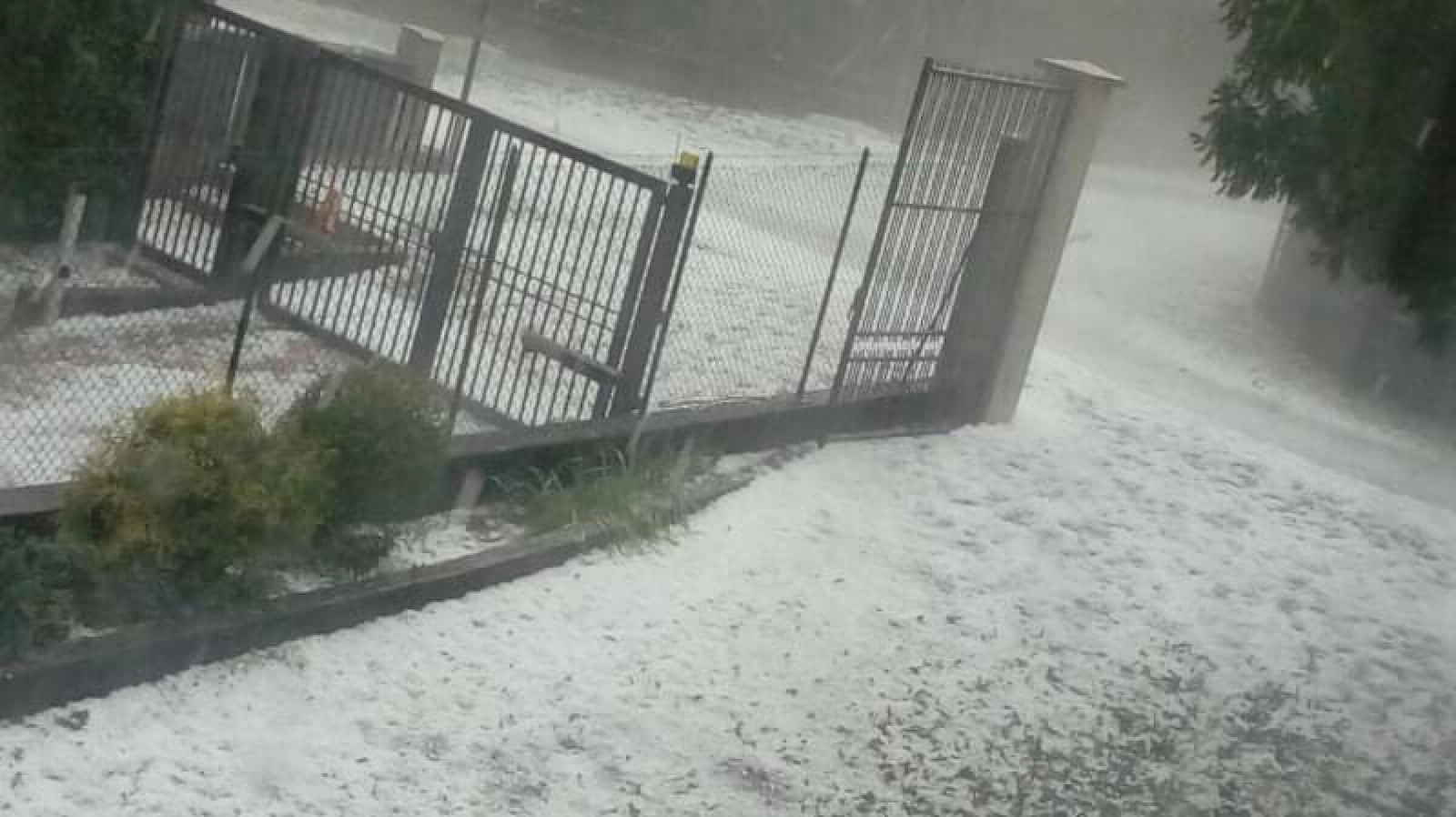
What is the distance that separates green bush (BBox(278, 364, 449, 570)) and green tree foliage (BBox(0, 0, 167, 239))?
11.4 feet

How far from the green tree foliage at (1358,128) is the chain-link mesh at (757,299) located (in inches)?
91.2

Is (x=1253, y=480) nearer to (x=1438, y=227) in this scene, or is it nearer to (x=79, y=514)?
(x=1438, y=227)

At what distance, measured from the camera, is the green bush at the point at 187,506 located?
5.75 meters

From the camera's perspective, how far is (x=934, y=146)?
9.59 meters

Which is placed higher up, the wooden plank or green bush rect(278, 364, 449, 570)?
the wooden plank

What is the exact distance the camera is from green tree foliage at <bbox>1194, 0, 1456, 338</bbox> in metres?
7.49

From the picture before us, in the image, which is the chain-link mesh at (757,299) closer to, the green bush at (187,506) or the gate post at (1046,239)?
the gate post at (1046,239)

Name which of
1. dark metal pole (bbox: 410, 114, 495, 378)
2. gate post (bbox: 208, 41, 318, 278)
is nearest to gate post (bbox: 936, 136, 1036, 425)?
dark metal pole (bbox: 410, 114, 495, 378)

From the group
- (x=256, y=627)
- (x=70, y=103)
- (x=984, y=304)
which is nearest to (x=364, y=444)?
(x=256, y=627)

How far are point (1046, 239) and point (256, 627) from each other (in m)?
5.83

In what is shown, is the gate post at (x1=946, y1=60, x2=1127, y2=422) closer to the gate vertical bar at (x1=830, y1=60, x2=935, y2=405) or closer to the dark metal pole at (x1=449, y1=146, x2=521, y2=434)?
the gate vertical bar at (x1=830, y1=60, x2=935, y2=405)

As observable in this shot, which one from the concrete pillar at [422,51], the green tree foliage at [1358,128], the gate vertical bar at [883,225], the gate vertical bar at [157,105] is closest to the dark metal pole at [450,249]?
the gate vertical bar at [157,105]

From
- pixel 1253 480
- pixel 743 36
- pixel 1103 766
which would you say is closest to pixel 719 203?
pixel 1253 480

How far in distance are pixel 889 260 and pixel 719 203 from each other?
3582mm
